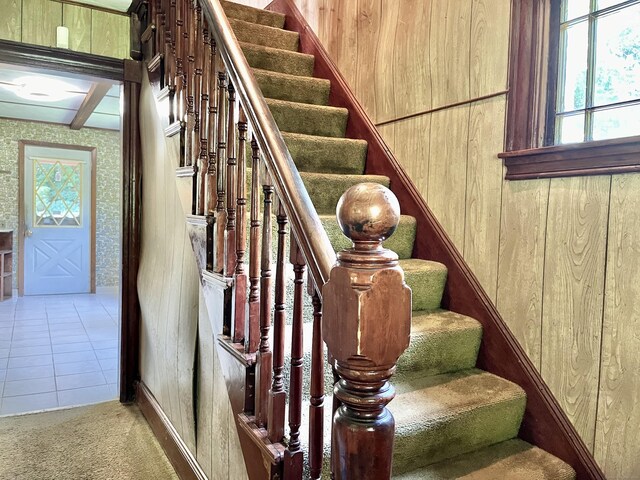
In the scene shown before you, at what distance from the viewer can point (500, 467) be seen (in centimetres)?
151

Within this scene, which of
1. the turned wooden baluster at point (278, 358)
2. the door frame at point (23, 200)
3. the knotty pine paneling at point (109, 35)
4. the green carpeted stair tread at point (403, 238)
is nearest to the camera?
the turned wooden baluster at point (278, 358)

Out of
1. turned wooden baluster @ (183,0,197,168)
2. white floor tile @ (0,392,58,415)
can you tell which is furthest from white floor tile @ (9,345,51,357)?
turned wooden baluster @ (183,0,197,168)

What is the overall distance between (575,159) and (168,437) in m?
2.13

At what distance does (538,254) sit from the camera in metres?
1.72

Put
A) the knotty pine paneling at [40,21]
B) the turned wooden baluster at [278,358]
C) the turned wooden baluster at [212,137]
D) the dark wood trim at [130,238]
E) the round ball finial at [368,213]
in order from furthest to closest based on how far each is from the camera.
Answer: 1. the knotty pine paneling at [40,21]
2. the dark wood trim at [130,238]
3. the turned wooden baluster at [212,137]
4. the turned wooden baluster at [278,358]
5. the round ball finial at [368,213]

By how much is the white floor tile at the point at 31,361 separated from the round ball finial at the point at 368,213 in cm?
378

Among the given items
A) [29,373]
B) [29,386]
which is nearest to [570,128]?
[29,386]

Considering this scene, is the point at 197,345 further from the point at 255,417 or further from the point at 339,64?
the point at 339,64

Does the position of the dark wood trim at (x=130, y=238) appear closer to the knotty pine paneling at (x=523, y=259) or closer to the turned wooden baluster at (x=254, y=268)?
the turned wooden baluster at (x=254, y=268)

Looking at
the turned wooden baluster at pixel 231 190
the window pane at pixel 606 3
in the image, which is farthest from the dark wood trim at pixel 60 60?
the window pane at pixel 606 3

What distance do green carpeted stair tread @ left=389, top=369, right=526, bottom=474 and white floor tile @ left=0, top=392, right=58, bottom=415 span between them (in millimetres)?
2337

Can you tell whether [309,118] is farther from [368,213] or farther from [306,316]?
[368,213]

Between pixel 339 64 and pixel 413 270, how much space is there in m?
1.63

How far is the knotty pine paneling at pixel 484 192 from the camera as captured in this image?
1884 mm
